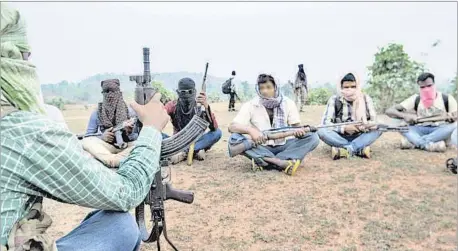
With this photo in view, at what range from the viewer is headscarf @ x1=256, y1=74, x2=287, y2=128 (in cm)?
543

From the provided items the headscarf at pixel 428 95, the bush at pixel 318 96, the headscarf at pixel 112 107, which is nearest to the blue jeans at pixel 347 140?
the headscarf at pixel 428 95

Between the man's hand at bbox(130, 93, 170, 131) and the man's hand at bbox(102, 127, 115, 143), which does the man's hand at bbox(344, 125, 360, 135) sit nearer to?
the man's hand at bbox(102, 127, 115, 143)

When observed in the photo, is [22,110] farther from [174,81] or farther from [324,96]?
[324,96]

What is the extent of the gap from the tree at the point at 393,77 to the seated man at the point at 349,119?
5.17m

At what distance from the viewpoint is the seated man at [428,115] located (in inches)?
251

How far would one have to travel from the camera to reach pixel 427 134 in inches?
258

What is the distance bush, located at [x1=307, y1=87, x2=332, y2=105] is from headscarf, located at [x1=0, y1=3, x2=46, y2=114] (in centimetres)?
1116


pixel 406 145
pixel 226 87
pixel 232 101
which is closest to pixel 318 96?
pixel 226 87

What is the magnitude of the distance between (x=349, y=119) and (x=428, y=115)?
119 cm

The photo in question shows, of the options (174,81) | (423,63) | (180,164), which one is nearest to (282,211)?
(180,164)

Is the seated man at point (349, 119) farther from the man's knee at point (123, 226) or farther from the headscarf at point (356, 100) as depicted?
the man's knee at point (123, 226)

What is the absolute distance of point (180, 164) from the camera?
604cm

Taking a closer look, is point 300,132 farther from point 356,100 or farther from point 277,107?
point 356,100

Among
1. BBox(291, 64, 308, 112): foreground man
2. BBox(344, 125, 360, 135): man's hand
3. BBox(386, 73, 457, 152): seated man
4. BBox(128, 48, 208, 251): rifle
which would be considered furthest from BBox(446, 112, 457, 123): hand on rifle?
BBox(291, 64, 308, 112): foreground man
